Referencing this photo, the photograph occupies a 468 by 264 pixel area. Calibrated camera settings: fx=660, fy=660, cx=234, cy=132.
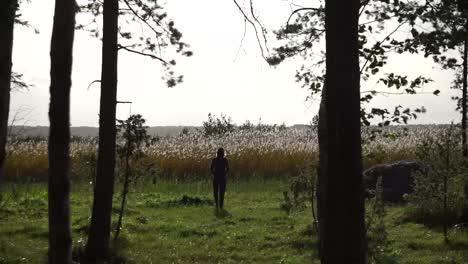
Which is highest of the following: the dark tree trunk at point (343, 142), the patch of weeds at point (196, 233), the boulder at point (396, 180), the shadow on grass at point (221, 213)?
the dark tree trunk at point (343, 142)

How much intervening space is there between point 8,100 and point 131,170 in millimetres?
4220

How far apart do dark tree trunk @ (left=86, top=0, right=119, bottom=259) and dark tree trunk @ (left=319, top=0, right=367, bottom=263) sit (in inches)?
215

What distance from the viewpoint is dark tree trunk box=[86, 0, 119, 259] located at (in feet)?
35.6

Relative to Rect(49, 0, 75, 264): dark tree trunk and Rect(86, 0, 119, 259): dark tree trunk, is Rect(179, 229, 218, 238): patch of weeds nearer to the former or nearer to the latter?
Rect(86, 0, 119, 259): dark tree trunk

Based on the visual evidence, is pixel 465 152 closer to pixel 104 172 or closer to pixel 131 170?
pixel 131 170

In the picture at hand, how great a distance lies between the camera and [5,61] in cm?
952

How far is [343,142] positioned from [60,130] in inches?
126

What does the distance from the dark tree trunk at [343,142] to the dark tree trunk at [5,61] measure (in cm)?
512

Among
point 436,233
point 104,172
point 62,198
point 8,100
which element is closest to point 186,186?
point 436,233

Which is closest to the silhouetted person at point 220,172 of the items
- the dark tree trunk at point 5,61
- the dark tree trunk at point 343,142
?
the dark tree trunk at point 5,61

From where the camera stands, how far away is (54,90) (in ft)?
24.3

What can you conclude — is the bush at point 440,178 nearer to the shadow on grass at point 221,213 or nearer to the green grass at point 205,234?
the green grass at point 205,234

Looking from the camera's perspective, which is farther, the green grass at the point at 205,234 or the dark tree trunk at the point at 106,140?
the green grass at the point at 205,234

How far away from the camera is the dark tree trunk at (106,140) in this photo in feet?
35.6
